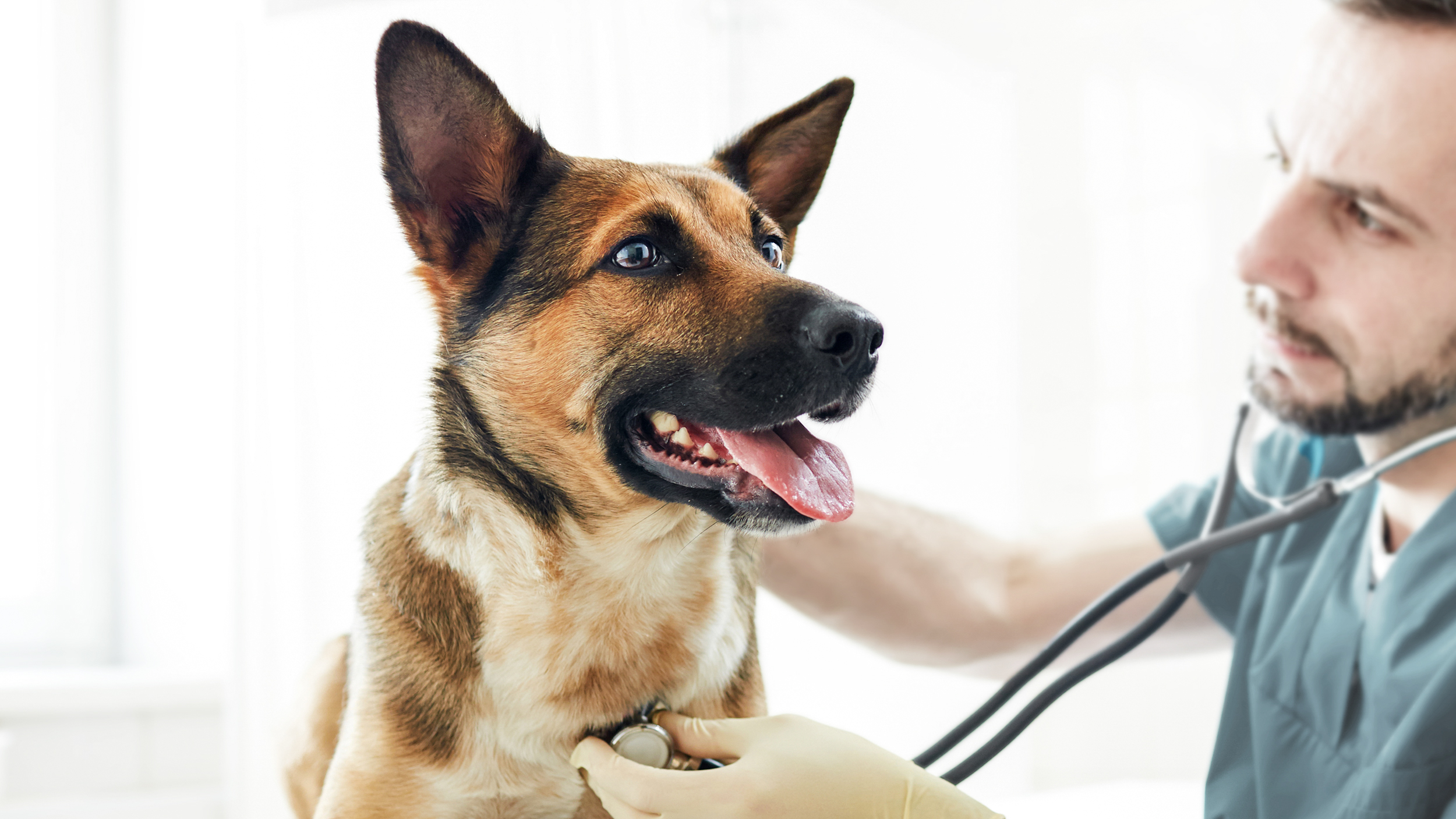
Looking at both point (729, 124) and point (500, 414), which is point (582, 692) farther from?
point (729, 124)

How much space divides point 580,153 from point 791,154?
97 cm

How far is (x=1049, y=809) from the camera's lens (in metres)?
1.49

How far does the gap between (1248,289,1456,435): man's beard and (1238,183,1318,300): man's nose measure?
0.05 meters

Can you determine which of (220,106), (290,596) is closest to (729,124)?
(220,106)

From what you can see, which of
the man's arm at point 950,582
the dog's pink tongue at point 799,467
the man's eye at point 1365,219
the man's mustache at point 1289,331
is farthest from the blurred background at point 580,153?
the dog's pink tongue at point 799,467

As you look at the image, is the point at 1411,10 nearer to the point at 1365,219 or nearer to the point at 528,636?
the point at 1365,219

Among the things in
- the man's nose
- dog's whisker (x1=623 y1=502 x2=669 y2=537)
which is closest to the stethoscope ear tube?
the man's nose

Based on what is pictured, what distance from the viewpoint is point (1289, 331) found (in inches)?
52.9

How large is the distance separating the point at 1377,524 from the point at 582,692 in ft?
3.96

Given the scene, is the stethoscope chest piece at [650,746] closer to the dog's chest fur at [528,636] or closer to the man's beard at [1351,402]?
the dog's chest fur at [528,636]

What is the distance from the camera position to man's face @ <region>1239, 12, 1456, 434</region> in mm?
1190

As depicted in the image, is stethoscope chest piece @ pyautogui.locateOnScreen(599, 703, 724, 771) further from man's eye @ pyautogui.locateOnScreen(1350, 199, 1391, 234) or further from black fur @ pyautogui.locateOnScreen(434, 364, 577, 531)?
man's eye @ pyautogui.locateOnScreen(1350, 199, 1391, 234)

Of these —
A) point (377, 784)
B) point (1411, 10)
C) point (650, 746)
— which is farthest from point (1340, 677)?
point (377, 784)

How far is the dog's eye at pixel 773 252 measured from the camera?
98 centimetres
